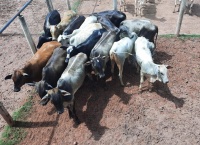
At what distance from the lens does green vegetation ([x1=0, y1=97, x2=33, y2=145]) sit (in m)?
7.72

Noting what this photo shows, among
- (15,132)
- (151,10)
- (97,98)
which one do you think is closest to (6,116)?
(15,132)

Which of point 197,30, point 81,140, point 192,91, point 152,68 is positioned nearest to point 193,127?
point 192,91

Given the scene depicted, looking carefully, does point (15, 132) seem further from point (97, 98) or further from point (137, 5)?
point (137, 5)

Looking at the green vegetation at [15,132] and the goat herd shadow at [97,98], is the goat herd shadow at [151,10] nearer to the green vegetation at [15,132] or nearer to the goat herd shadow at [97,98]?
the goat herd shadow at [97,98]

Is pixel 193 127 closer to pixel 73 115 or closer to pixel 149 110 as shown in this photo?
pixel 149 110

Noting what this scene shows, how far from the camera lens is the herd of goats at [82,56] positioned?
25.8 ft

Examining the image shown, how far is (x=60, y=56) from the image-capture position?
891cm

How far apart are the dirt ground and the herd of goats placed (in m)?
0.45

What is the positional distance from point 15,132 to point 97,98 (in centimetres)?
293

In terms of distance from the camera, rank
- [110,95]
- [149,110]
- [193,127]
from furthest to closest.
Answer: [110,95], [149,110], [193,127]

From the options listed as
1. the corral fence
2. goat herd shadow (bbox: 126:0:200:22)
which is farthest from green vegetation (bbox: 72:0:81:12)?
goat herd shadow (bbox: 126:0:200:22)

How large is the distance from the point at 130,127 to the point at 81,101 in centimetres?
204

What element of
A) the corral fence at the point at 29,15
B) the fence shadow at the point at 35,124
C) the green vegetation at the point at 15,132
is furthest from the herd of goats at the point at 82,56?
the corral fence at the point at 29,15

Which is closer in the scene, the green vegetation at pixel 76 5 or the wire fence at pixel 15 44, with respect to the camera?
the wire fence at pixel 15 44
